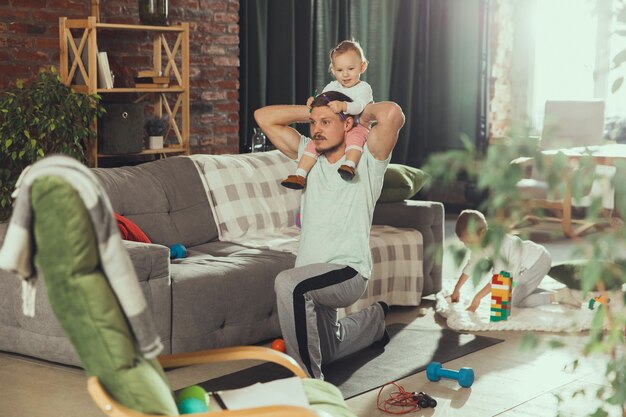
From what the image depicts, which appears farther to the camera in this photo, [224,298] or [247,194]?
[247,194]

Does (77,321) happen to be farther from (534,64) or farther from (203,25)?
(534,64)

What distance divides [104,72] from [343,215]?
2446 millimetres

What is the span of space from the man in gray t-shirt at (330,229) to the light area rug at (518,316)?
114 cm

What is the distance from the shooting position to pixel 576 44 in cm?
873

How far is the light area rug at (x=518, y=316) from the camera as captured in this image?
451cm

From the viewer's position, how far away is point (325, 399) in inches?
94.3

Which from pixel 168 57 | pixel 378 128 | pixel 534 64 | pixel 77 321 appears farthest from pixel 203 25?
pixel 77 321

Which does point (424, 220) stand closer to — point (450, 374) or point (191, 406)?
point (450, 374)

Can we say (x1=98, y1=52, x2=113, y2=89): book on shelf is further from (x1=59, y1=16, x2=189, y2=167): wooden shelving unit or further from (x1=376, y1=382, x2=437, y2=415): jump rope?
(x1=376, y1=382, x2=437, y2=415): jump rope

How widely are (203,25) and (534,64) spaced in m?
3.84

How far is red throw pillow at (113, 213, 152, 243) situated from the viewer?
4082 mm

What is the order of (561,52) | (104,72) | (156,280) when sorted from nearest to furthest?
(156,280) → (104,72) → (561,52)

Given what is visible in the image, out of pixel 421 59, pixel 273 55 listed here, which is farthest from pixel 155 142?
pixel 421 59

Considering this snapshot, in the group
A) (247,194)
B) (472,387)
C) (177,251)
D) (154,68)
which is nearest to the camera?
(472,387)
